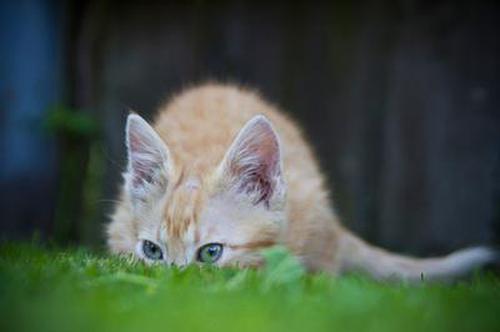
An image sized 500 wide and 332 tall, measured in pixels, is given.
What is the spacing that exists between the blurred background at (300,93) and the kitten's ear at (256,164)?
6.61 feet

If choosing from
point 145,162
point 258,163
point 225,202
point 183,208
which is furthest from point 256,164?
point 145,162

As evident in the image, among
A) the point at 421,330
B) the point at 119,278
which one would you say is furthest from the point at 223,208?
the point at 421,330

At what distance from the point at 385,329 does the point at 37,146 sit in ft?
13.8

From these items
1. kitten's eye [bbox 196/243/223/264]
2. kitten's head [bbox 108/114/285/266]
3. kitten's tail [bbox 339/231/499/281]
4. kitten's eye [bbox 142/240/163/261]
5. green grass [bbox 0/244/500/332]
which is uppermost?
green grass [bbox 0/244/500/332]

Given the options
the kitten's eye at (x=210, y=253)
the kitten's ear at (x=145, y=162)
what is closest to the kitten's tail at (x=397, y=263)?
the kitten's eye at (x=210, y=253)

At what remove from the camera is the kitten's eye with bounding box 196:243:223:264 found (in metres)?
3.26

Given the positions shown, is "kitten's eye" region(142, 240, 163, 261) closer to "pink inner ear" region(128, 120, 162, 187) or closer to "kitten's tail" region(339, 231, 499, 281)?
"pink inner ear" region(128, 120, 162, 187)

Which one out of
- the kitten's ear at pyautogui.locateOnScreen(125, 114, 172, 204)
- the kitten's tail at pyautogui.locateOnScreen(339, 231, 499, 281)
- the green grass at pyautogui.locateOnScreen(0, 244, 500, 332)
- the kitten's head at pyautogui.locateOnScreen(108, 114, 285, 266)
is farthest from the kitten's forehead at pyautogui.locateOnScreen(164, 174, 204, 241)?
the kitten's tail at pyautogui.locateOnScreen(339, 231, 499, 281)

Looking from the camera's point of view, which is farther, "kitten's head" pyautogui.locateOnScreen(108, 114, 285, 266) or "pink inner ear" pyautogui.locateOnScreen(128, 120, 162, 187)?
"pink inner ear" pyautogui.locateOnScreen(128, 120, 162, 187)

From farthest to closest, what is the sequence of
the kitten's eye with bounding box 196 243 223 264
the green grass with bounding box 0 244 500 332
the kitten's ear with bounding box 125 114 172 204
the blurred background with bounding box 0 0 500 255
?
the blurred background with bounding box 0 0 500 255
the kitten's ear with bounding box 125 114 172 204
the kitten's eye with bounding box 196 243 223 264
the green grass with bounding box 0 244 500 332

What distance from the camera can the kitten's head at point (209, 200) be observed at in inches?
128

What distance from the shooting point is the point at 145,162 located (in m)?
3.55

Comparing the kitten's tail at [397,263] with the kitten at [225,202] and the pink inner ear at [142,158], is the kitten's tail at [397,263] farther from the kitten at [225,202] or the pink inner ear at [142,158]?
the pink inner ear at [142,158]

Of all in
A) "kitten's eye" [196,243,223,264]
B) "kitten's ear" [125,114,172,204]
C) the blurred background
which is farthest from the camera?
the blurred background
